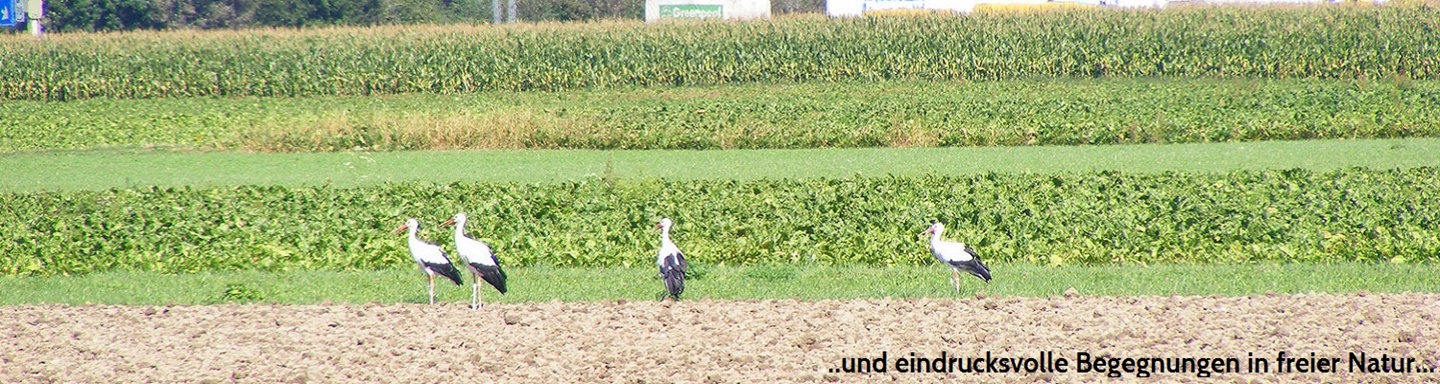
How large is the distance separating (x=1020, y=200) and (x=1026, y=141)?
15933 mm

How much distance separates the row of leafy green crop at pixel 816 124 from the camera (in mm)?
33844

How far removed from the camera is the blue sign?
150ft

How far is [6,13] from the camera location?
151ft

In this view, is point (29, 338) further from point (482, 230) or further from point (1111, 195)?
point (1111, 195)

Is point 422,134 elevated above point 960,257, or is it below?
below

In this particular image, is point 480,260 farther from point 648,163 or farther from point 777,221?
point 648,163

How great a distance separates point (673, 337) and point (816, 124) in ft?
76.7

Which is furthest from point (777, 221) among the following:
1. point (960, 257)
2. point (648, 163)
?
point (648, 163)

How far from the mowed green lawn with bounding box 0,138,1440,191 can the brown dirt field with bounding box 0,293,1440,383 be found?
1409 cm

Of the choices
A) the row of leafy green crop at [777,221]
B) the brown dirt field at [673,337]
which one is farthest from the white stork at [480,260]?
the row of leafy green crop at [777,221]

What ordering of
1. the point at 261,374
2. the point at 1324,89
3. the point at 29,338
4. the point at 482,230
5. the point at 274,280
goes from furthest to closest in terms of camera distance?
the point at 1324,89, the point at 482,230, the point at 274,280, the point at 29,338, the point at 261,374

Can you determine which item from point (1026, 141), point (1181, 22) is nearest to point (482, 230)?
point (1026, 141)

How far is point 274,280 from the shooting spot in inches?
614

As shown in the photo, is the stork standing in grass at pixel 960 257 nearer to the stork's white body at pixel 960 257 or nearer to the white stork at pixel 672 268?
the stork's white body at pixel 960 257
